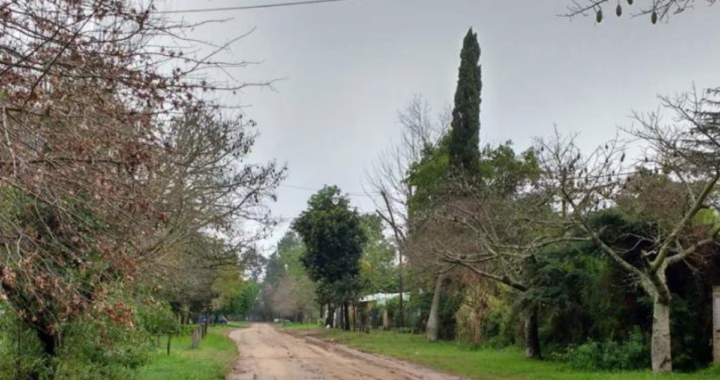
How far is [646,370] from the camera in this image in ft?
58.9

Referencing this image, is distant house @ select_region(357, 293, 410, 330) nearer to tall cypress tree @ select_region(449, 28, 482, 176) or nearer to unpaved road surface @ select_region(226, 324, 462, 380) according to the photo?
tall cypress tree @ select_region(449, 28, 482, 176)

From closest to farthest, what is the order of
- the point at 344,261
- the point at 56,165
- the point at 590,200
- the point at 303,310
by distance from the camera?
the point at 56,165 < the point at 590,200 < the point at 344,261 < the point at 303,310

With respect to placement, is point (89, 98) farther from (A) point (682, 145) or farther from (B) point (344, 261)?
(B) point (344, 261)

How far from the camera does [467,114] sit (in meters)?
34.0

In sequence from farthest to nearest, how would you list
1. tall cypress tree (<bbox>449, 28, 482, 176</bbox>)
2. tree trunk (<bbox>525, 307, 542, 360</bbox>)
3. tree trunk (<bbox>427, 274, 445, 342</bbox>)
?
tree trunk (<bbox>427, 274, 445, 342</bbox>) → tall cypress tree (<bbox>449, 28, 482, 176</bbox>) → tree trunk (<bbox>525, 307, 542, 360</bbox>)

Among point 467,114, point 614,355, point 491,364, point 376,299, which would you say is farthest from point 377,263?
point 614,355

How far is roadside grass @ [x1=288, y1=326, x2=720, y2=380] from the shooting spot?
675 inches

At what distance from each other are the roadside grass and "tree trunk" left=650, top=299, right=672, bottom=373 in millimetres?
339

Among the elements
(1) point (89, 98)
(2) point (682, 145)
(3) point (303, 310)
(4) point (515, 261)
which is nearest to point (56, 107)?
(1) point (89, 98)

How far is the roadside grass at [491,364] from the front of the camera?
17.1 metres

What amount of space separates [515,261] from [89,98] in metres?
19.6

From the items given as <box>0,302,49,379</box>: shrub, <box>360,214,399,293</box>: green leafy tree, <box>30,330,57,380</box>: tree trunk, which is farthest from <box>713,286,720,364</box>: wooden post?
<box>360,214,399,293</box>: green leafy tree

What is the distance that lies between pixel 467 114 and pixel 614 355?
669 inches

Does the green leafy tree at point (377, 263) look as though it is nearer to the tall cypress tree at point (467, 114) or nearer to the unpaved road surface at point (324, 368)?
the tall cypress tree at point (467, 114)
